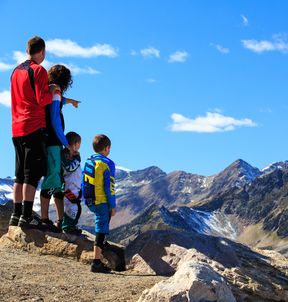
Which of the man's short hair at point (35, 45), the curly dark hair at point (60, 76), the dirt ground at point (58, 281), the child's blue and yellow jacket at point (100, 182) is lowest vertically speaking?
the dirt ground at point (58, 281)

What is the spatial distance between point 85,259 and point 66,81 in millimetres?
3959

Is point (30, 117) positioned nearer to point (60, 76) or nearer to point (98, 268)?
point (60, 76)

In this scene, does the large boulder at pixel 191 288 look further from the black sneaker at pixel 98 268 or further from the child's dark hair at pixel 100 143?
the child's dark hair at pixel 100 143

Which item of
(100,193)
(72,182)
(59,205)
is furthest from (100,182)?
(59,205)

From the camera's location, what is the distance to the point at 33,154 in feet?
39.5

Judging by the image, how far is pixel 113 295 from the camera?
31.7 feet

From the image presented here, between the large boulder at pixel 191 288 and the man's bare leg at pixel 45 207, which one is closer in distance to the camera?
the large boulder at pixel 191 288

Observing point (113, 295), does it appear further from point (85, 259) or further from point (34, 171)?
point (34, 171)

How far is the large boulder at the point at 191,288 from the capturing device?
28.2ft

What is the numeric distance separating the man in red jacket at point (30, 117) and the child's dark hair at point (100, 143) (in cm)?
107

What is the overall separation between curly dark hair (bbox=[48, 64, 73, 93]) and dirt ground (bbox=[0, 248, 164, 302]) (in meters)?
3.80

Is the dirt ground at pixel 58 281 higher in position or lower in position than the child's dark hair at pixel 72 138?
lower

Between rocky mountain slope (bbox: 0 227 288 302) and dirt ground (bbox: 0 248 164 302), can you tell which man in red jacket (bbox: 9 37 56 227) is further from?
dirt ground (bbox: 0 248 164 302)

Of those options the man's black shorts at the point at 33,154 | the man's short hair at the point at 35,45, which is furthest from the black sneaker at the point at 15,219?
the man's short hair at the point at 35,45
